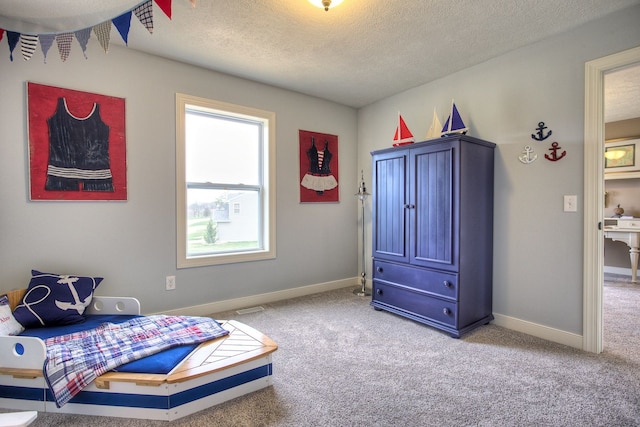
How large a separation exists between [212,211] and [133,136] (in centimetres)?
98

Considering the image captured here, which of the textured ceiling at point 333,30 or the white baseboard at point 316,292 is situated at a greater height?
the textured ceiling at point 333,30

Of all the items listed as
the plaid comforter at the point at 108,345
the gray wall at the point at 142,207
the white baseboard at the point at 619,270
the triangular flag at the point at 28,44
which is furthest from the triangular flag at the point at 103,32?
the white baseboard at the point at 619,270

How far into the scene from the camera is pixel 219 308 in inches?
124

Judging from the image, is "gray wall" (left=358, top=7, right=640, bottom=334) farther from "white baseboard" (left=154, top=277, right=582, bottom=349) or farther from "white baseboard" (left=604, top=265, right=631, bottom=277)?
"white baseboard" (left=604, top=265, right=631, bottom=277)

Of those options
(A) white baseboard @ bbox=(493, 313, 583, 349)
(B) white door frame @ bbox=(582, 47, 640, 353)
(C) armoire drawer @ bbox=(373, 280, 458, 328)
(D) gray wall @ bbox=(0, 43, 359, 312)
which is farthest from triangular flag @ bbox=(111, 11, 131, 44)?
(A) white baseboard @ bbox=(493, 313, 583, 349)

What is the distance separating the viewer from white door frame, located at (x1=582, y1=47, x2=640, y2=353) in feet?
7.38

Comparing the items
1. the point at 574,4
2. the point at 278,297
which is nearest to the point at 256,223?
the point at 278,297

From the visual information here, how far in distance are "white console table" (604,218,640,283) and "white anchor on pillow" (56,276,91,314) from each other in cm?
643

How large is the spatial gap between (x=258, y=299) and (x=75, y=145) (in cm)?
216

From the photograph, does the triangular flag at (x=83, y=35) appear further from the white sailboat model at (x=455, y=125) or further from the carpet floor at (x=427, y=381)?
the white sailboat model at (x=455, y=125)

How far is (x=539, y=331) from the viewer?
8.38 ft

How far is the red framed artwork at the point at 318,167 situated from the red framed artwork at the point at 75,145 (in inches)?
72.4

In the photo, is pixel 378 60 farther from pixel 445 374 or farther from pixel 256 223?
pixel 445 374

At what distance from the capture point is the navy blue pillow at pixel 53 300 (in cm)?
208
